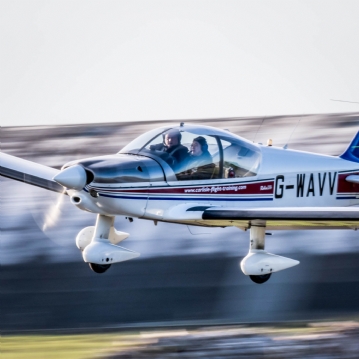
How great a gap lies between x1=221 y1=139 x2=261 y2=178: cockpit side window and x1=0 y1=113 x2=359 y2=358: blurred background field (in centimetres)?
309

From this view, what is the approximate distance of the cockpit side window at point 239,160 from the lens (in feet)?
43.3

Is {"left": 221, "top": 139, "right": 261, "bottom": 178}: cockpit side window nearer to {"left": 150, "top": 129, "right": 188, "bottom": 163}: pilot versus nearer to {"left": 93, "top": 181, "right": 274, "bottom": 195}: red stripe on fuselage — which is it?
{"left": 93, "top": 181, "right": 274, "bottom": 195}: red stripe on fuselage

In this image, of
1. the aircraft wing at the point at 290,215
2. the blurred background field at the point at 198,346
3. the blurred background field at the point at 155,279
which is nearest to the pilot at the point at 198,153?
the aircraft wing at the point at 290,215

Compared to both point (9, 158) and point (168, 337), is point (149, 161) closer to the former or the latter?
point (168, 337)

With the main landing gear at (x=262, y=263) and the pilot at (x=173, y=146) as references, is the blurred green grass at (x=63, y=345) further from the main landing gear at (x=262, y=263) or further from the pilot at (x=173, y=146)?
the pilot at (x=173, y=146)

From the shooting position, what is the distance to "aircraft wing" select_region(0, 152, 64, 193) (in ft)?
48.2

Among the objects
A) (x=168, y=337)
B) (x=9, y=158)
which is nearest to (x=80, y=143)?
(x=9, y=158)

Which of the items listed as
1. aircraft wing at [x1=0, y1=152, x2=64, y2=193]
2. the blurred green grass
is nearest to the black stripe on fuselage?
the blurred green grass

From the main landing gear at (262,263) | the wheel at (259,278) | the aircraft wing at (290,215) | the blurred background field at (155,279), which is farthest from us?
the blurred background field at (155,279)

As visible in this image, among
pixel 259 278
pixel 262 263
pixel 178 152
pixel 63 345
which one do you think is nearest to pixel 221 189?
pixel 178 152

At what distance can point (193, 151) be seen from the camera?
508 inches

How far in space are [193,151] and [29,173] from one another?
345cm

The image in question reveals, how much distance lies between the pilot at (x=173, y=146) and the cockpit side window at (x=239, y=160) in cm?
69

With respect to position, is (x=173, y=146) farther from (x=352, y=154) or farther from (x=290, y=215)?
(x=352, y=154)
